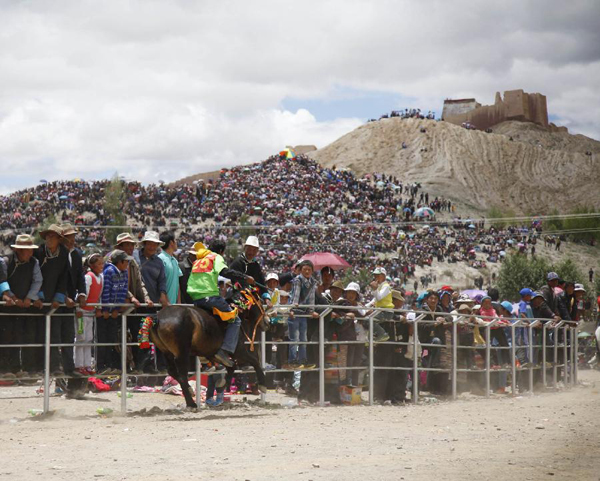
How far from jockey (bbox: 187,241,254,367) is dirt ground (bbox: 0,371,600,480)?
0.85 m

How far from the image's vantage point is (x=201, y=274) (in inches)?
476

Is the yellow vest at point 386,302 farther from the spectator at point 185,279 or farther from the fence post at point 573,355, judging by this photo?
the fence post at point 573,355

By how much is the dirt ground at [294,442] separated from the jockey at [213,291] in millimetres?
847

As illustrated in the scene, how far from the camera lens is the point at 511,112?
195250 millimetres

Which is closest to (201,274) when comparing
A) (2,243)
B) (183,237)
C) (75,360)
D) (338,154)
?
(75,360)

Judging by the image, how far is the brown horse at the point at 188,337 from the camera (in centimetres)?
1162

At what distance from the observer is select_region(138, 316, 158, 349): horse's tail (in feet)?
38.5

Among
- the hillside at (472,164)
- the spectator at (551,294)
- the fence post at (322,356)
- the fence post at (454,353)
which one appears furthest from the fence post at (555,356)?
the hillside at (472,164)

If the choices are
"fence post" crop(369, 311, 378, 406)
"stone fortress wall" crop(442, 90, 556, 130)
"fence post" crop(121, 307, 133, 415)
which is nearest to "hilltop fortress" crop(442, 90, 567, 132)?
"stone fortress wall" crop(442, 90, 556, 130)

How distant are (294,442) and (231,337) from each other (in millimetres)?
3203

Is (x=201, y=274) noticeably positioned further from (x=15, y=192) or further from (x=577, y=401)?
(x=15, y=192)

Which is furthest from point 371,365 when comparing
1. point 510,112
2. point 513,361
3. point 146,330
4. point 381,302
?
point 510,112

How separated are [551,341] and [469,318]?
4003mm

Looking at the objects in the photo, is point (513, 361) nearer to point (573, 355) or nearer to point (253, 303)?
point (573, 355)
